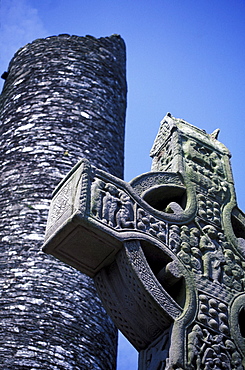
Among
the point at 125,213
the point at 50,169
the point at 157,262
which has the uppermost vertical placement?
the point at 50,169

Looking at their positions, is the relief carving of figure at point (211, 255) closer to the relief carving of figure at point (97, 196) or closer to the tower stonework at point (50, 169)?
the relief carving of figure at point (97, 196)

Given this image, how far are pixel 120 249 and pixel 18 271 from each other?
95.6 inches

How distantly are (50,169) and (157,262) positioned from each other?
3103 mm

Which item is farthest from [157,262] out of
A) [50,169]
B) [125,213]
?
[50,169]

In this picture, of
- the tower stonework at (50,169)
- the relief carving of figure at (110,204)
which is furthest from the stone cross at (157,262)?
the tower stonework at (50,169)

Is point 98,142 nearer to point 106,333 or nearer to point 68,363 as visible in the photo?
point 106,333

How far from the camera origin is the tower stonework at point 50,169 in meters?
4.80

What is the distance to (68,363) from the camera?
4.66 m

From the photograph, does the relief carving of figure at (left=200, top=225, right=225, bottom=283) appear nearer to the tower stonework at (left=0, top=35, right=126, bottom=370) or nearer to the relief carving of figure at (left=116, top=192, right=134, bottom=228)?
the relief carving of figure at (left=116, top=192, right=134, bottom=228)

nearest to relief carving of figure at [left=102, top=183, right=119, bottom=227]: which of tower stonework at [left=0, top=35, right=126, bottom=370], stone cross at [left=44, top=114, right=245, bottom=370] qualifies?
stone cross at [left=44, top=114, right=245, bottom=370]

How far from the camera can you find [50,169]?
6.12 metres

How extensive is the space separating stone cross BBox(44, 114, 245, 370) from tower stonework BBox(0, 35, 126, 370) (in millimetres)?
1735

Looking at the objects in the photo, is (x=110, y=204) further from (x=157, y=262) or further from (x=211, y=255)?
(x=211, y=255)

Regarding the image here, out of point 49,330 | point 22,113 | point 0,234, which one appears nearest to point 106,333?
point 49,330
